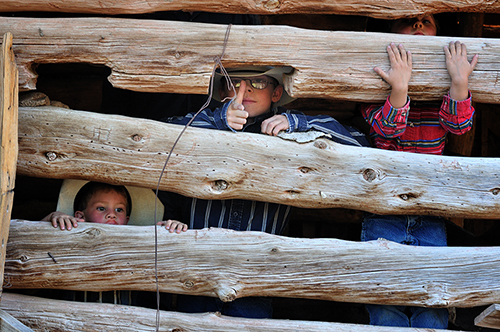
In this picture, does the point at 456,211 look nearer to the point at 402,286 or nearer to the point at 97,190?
the point at 402,286

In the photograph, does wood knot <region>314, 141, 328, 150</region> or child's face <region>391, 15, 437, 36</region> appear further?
child's face <region>391, 15, 437, 36</region>

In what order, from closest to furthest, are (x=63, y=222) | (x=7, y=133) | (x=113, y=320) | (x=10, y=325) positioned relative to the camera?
(x=10, y=325)
(x=7, y=133)
(x=113, y=320)
(x=63, y=222)

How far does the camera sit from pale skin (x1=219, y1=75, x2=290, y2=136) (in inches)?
101

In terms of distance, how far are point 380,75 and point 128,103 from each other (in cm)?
177

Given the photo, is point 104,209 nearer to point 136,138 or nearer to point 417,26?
point 136,138

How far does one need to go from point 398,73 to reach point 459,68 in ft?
0.98

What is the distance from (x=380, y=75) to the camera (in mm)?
2533

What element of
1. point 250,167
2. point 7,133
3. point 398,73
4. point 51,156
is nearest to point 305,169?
point 250,167

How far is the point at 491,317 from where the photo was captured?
237 centimetres

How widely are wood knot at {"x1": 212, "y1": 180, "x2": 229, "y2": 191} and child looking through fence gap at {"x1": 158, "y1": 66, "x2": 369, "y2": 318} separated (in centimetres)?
28

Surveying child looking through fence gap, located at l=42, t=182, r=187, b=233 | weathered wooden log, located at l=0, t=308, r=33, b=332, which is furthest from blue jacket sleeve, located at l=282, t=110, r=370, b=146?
weathered wooden log, located at l=0, t=308, r=33, b=332

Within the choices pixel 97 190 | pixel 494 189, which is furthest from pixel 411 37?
pixel 97 190

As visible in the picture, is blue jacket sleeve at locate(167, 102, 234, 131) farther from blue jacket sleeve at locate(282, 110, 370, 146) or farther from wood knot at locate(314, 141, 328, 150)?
wood knot at locate(314, 141, 328, 150)

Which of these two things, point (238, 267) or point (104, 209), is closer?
point (238, 267)
